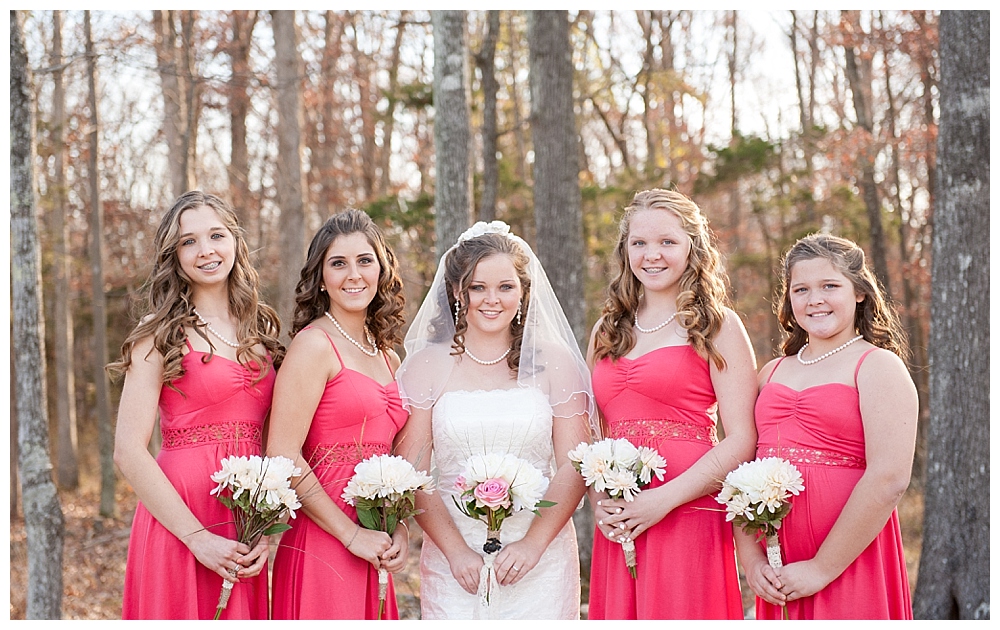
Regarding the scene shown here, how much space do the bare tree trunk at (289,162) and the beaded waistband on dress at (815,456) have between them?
341 inches

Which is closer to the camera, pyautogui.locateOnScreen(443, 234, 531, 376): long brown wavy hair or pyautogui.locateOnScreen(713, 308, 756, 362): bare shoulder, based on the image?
pyautogui.locateOnScreen(713, 308, 756, 362): bare shoulder

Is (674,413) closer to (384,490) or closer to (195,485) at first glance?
(384,490)

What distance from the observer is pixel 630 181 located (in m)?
13.3

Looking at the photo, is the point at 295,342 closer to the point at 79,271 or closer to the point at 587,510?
the point at 587,510

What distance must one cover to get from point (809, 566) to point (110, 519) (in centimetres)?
1170

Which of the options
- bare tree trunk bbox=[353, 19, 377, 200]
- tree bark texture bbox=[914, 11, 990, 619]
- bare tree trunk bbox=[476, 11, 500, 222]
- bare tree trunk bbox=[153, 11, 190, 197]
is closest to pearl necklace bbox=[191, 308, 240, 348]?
tree bark texture bbox=[914, 11, 990, 619]

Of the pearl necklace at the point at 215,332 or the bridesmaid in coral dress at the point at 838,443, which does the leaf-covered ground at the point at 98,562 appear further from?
the bridesmaid in coral dress at the point at 838,443

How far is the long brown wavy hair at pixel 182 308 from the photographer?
12.3 ft

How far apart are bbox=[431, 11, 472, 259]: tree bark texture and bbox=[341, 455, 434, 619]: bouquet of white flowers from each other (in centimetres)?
275

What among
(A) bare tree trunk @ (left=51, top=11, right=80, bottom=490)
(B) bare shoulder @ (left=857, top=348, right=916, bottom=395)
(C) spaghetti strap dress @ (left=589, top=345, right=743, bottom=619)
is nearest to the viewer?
(B) bare shoulder @ (left=857, top=348, right=916, bottom=395)

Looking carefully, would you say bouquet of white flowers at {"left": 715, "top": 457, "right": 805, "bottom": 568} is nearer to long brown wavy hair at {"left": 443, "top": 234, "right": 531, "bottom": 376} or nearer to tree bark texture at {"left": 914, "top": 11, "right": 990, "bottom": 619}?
long brown wavy hair at {"left": 443, "top": 234, "right": 531, "bottom": 376}

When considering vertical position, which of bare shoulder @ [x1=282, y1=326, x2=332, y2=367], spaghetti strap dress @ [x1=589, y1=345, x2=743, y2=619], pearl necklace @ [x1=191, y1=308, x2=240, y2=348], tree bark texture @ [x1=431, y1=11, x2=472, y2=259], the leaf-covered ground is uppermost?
tree bark texture @ [x1=431, y1=11, x2=472, y2=259]

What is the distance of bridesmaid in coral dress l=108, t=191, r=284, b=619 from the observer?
362cm

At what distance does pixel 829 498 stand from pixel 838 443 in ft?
0.76
